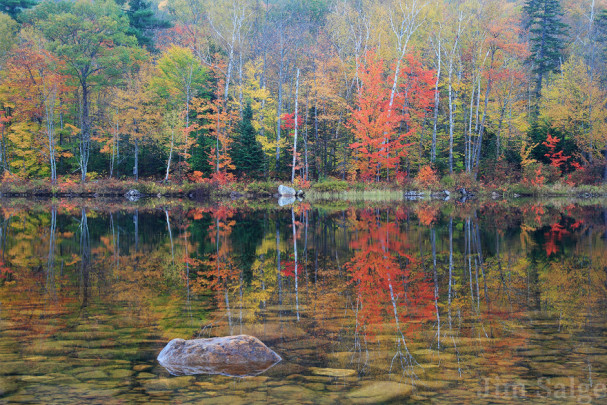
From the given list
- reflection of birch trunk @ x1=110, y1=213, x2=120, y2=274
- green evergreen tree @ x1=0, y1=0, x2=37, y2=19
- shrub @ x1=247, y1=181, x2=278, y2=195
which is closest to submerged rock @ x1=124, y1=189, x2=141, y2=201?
shrub @ x1=247, y1=181, x2=278, y2=195

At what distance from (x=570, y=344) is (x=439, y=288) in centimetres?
256

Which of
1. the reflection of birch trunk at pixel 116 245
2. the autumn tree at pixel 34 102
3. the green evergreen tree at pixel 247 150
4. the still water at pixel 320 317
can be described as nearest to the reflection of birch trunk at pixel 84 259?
the still water at pixel 320 317

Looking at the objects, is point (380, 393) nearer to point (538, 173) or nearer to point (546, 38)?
point (538, 173)

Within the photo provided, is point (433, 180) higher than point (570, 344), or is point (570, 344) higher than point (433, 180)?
point (433, 180)

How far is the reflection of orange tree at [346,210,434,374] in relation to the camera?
18.0 ft

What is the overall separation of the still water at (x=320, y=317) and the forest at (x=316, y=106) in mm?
25588

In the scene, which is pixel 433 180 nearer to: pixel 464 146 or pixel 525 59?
pixel 464 146

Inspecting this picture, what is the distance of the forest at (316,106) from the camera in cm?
3619

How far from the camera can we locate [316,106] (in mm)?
37906

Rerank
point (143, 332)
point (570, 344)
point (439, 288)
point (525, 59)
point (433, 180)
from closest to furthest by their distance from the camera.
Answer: point (570, 344) → point (143, 332) → point (439, 288) → point (433, 180) → point (525, 59)

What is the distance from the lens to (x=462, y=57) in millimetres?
37781

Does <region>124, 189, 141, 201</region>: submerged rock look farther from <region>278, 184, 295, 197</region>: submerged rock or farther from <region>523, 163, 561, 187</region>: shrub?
<region>523, 163, 561, 187</region>: shrub

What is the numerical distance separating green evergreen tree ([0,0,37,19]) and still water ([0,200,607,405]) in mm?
50358

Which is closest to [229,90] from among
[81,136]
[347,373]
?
[81,136]
